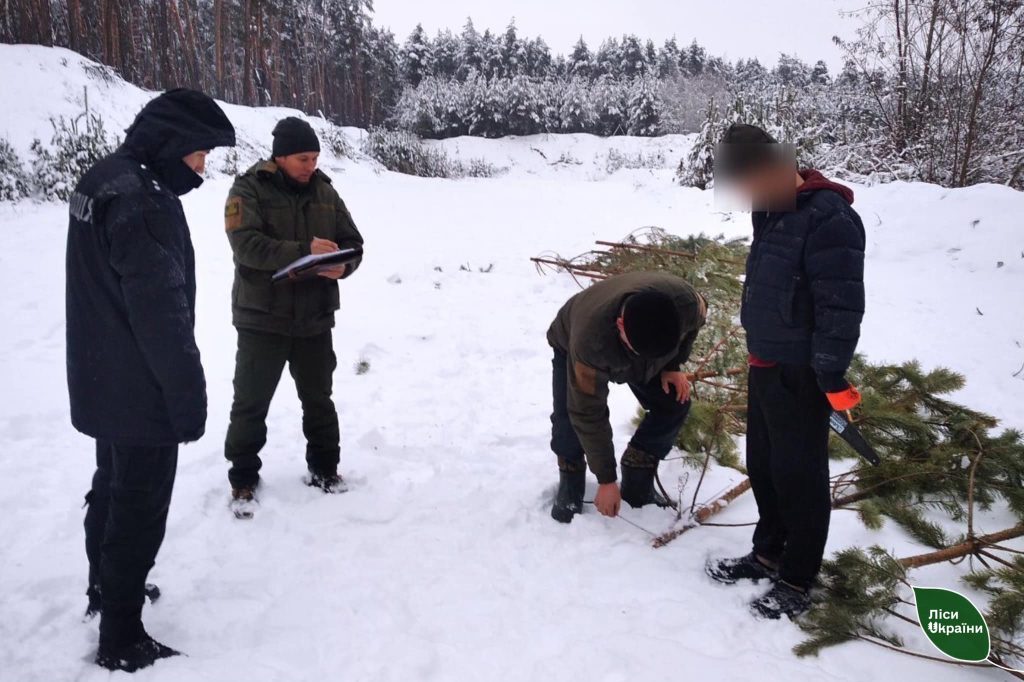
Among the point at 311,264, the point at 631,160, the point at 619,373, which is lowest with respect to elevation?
the point at 619,373

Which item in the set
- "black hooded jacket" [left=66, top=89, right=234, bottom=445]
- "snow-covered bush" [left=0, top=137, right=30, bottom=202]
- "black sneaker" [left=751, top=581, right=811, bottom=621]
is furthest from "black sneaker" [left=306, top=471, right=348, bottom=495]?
"snow-covered bush" [left=0, top=137, right=30, bottom=202]

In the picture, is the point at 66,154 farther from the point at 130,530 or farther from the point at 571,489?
the point at 571,489

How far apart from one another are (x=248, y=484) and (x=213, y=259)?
4.66 m

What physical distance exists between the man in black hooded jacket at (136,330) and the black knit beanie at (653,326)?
142cm

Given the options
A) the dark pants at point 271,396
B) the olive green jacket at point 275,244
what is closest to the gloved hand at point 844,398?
the olive green jacket at point 275,244

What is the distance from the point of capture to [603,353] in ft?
7.52

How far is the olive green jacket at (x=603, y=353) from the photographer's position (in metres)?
2.29

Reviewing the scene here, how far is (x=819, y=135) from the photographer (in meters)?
11.8

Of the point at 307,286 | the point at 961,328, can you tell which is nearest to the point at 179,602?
the point at 307,286

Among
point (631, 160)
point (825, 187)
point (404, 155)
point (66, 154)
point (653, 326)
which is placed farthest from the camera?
point (631, 160)

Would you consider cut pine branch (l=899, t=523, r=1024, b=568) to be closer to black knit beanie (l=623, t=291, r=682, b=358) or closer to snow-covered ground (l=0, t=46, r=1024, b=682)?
snow-covered ground (l=0, t=46, r=1024, b=682)

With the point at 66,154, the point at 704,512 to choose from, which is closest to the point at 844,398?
the point at 704,512

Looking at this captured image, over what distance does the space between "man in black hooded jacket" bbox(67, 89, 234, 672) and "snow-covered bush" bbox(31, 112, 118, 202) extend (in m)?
8.10

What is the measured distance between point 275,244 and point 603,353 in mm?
1539
